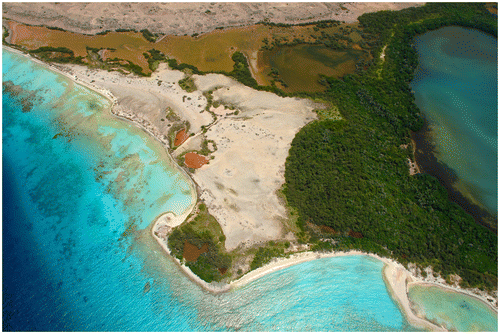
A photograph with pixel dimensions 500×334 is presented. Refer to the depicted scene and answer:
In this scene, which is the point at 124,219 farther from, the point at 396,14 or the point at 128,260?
the point at 396,14

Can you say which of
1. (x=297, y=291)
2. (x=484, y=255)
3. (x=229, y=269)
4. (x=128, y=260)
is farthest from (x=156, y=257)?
(x=484, y=255)

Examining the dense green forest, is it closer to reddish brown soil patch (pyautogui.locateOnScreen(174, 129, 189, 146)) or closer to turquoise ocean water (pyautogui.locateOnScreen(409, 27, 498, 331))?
turquoise ocean water (pyautogui.locateOnScreen(409, 27, 498, 331))

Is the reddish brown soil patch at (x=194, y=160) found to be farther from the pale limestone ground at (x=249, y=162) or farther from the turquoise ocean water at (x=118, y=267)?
the turquoise ocean water at (x=118, y=267)

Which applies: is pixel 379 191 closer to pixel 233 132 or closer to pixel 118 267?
pixel 233 132


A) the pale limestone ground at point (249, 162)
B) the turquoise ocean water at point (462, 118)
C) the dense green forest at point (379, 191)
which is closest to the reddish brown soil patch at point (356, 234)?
the dense green forest at point (379, 191)

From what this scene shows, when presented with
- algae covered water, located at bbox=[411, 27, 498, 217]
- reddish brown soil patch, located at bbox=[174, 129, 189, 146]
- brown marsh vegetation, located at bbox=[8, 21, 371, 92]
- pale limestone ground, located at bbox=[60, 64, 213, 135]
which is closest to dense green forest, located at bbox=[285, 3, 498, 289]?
algae covered water, located at bbox=[411, 27, 498, 217]

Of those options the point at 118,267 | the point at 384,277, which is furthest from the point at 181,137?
the point at 384,277
